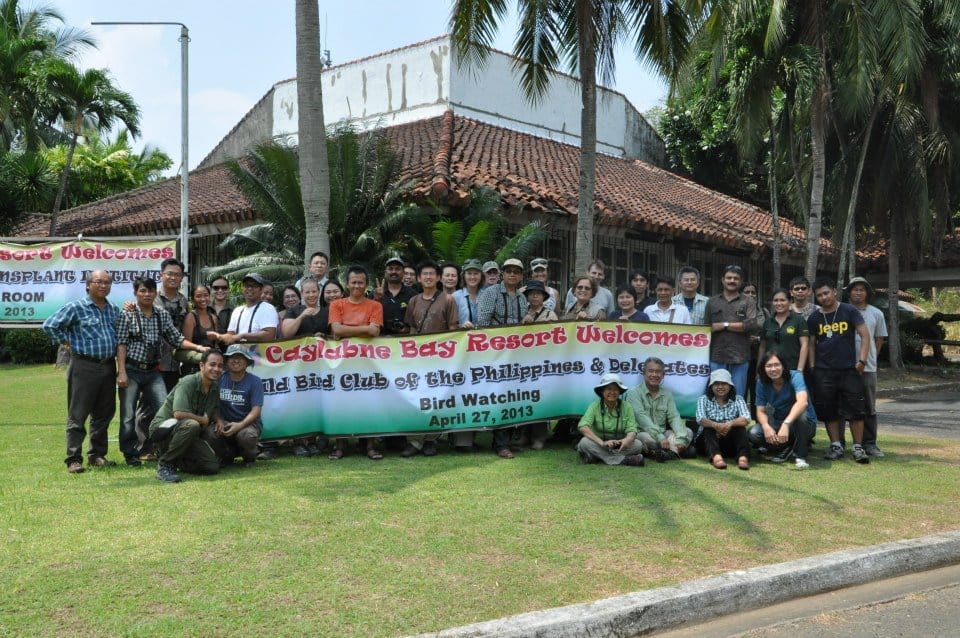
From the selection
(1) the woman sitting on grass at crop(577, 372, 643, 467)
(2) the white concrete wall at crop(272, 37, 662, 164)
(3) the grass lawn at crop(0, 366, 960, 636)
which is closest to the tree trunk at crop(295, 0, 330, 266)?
(3) the grass lawn at crop(0, 366, 960, 636)

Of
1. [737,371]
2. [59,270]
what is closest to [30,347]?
[59,270]

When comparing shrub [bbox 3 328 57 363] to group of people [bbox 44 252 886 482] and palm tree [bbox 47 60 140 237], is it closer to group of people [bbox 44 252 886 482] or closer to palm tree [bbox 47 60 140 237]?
palm tree [bbox 47 60 140 237]

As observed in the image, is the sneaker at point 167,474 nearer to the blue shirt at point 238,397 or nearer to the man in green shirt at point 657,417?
the blue shirt at point 238,397

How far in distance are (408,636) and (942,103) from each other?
22090 mm

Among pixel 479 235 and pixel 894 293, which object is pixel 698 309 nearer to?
pixel 479 235

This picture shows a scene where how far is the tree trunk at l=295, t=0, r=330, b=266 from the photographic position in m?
9.49

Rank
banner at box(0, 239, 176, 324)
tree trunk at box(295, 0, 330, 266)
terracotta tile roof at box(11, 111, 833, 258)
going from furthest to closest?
1. terracotta tile roof at box(11, 111, 833, 258)
2. banner at box(0, 239, 176, 324)
3. tree trunk at box(295, 0, 330, 266)

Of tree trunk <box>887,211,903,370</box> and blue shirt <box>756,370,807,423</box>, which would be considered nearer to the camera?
blue shirt <box>756,370,807,423</box>

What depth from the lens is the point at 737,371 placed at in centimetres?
856

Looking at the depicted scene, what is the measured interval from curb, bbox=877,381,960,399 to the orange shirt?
1283 cm

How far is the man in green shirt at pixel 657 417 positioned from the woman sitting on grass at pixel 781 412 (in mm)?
713

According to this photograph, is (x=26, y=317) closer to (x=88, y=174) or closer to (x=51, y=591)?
(x=51, y=591)

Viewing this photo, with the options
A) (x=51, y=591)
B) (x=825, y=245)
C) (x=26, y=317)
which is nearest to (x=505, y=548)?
(x=51, y=591)

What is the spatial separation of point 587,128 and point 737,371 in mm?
4313
